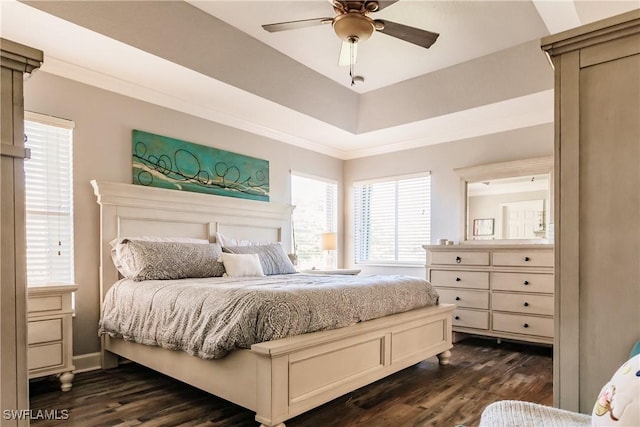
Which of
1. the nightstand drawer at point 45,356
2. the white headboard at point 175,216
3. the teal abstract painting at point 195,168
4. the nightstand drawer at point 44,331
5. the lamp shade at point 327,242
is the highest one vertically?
the teal abstract painting at point 195,168

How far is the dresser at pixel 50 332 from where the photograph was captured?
8.80 feet

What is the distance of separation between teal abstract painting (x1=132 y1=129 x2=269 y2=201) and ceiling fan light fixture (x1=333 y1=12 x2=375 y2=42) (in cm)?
209

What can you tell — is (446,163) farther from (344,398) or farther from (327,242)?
(344,398)

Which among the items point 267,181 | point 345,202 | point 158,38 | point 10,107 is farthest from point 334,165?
point 10,107

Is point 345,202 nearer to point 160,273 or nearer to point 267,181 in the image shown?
point 267,181

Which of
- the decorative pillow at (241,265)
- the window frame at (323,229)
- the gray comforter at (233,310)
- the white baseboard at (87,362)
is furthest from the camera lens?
the window frame at (323,229)

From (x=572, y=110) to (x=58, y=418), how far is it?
2.98 m

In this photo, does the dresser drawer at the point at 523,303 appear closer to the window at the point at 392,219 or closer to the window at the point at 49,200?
the window at the point at 392,219

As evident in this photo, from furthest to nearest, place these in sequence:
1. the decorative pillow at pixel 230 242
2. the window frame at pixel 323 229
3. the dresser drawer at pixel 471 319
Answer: the window frame at pixel 323 229 < the dresser drawer at pixel 471 319 < the decorative pillow at pixel 230 242

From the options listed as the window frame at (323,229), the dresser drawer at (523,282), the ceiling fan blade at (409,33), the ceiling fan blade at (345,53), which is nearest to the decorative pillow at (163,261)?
the window frame at (323,229)

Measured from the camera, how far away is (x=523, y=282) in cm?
393

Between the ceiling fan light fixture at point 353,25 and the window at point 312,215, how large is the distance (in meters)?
2.72

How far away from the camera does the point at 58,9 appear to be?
2.57 m

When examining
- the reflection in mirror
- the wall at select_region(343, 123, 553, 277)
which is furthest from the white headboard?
the reflection in mirror
